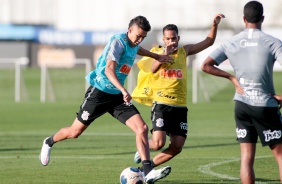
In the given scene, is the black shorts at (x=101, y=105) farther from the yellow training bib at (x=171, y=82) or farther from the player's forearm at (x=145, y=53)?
the yellow training bib at (x=171, y=82)

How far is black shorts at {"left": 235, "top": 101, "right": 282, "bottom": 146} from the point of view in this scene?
9781mm

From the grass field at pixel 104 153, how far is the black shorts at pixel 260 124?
231 centimetres

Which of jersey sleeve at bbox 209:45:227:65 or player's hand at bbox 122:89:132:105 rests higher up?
jersey sleeve at bbox 209:45:227:65

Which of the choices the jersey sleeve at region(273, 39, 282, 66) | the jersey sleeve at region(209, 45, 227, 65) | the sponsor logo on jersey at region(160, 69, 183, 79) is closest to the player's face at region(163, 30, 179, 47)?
the sponsor logo on jersey at region(160, 69, 183, 79)

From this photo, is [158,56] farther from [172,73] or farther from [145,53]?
[172,73]

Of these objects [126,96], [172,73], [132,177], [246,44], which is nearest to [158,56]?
[172,73]

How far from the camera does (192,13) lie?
1843 inches

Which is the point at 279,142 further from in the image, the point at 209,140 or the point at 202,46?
the point at 209,140

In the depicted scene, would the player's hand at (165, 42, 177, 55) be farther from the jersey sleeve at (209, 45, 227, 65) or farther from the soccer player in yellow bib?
the jersey sleeve at (209, 45, 227, 65)

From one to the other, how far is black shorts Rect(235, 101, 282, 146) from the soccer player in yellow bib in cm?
299

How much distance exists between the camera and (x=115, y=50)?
12.0m

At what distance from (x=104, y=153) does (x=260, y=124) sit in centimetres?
682

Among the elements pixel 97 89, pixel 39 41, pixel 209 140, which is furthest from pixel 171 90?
A: pixel 39 41

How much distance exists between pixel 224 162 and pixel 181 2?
→ 34.0 metres
